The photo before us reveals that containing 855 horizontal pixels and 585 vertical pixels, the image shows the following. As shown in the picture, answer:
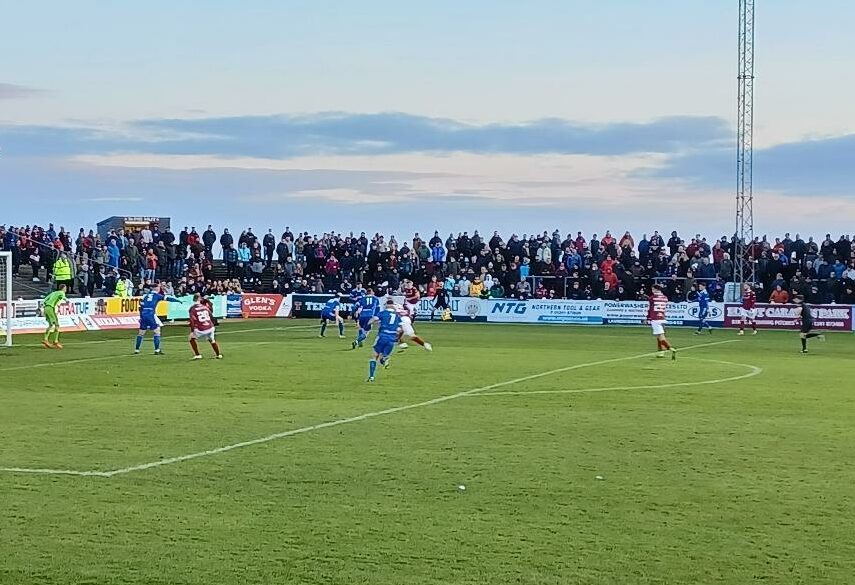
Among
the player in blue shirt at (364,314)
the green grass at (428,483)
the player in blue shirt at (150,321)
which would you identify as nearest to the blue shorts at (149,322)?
the player in blue shirt at (150,321)

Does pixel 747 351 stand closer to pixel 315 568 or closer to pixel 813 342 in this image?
pixel 813 342

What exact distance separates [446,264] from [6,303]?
2244 centimetres

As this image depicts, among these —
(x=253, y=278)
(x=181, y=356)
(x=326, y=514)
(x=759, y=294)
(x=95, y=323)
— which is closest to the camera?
(x=326, y=514)

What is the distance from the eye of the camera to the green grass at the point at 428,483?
29.0 feet

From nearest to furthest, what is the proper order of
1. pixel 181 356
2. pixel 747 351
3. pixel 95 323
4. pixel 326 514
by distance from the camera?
pixel 326 514
pixel 181 356
pixel 747 351
pixel 95 323

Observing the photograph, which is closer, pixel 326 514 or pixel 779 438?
pixel 326 514

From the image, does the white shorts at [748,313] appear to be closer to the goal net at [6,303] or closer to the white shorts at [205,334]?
the white shorts at [205,334]

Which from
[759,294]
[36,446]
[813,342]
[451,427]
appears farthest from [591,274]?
[36,446]

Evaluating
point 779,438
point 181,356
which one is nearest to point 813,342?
point 181,356

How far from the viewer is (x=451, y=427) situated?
1648 cm

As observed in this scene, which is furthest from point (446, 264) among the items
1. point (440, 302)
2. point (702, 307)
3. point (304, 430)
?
point (304, 430)

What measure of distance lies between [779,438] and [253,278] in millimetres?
44154

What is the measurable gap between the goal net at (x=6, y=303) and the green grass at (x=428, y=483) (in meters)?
11.3

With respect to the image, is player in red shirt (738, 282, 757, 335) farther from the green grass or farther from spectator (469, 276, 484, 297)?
the green grass
